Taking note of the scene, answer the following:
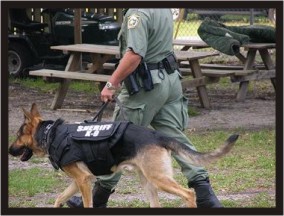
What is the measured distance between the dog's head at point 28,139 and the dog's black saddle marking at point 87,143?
222mm

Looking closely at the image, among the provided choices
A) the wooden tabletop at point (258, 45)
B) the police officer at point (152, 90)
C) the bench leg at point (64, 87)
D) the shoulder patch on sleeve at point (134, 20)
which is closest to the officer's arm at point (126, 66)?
the police officer at point (152, 90)

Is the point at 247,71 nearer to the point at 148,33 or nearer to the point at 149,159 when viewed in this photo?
the point at 148,33

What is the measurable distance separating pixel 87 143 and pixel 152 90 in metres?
0.75

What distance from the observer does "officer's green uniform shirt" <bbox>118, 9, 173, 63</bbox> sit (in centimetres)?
586

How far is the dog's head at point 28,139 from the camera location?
613 cm

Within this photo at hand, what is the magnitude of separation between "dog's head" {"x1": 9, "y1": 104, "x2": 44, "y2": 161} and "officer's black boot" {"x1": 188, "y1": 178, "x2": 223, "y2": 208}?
4.32ft

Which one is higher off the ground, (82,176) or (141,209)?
(82,176)

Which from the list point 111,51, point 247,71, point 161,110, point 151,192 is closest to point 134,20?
point 161,110

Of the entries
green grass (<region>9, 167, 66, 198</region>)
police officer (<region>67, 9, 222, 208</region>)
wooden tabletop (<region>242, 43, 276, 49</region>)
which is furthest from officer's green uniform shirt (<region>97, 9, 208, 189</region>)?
wooden tabletop (<region>242, 43, 276, 49</region>)

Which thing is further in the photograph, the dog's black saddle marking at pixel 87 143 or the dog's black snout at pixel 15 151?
the dog's black snout at pixel 15 151

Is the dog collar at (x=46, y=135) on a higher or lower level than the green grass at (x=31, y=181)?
higher

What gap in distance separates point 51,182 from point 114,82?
2.03 metres

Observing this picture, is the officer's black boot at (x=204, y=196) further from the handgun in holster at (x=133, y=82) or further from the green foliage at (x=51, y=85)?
the green foliage at (x=51, y=85)

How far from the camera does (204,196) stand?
6359 millimetres
